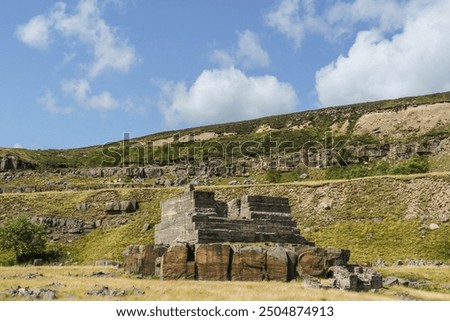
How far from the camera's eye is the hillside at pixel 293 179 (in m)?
50.5

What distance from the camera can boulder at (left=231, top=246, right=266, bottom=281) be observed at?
87.6ft

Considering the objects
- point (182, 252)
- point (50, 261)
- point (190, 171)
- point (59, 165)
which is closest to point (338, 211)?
point (50, 261)

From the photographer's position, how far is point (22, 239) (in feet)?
162

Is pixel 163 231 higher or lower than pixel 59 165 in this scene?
lower

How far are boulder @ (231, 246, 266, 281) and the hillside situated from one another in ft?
61.3

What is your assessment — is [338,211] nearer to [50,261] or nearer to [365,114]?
[50,261]

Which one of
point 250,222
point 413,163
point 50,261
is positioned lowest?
point 50,261

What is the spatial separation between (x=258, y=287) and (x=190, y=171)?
63.5 metres

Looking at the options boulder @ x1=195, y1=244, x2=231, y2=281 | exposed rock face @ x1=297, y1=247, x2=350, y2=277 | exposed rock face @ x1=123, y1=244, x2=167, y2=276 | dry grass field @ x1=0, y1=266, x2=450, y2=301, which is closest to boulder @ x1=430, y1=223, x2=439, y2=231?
dry grass field @ x1=0, y1=266, x2=450, y2=301

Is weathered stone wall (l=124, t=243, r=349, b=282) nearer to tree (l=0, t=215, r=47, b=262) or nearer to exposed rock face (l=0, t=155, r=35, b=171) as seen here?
tree (l=0, t=215, r=47, b=262)

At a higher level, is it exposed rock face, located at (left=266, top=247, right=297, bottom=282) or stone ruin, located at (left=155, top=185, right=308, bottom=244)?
stone ruin, located at (left=155, top=185, right=308, bottom=244)

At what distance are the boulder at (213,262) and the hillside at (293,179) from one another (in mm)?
19576

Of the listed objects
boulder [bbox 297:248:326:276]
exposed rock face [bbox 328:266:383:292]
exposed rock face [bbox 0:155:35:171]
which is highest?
exposed rock face [bbox 0:155:35:171]

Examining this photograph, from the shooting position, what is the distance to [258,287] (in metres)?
24.0
